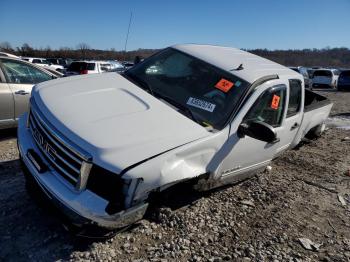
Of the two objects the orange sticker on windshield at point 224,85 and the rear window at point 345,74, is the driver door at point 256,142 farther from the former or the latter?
the rear window at point 345,74

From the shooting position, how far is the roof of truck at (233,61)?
3929 mm

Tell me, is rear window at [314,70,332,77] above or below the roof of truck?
below

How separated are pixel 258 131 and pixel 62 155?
1806 mm

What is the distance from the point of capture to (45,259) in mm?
2830

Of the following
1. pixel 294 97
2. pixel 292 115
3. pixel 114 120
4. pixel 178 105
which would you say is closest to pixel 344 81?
pixel 294 97

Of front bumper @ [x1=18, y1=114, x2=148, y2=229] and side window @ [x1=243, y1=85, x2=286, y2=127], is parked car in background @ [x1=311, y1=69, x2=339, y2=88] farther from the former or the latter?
front bumper @ [x1=18, y1=114, x2=148, y2=229]

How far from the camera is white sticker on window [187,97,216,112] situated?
3.49 m

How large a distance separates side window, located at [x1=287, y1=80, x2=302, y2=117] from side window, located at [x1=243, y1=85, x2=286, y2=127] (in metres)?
0.33

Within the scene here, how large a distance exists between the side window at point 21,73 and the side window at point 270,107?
428 cm

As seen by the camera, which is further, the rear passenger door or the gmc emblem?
the rear passenger door

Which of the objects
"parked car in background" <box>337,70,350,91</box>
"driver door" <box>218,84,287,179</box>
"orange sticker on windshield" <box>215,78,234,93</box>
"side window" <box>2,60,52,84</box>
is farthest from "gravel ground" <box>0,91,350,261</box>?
"parked car in background" <box>337,70,350,91</box>

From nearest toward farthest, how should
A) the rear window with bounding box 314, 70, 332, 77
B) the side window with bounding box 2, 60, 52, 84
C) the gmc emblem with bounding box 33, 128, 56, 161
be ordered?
the gmc emblem with bounding box 33, 128, 56, 161, the side window with bounding box 2, 60, 52, 84, the rear window with bounding box 314, 70, 332, 77

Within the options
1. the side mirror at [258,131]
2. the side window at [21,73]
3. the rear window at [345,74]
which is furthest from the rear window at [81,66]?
the rear window at [345,74]

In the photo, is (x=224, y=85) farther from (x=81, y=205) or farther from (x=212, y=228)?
(x=81, y=205)
